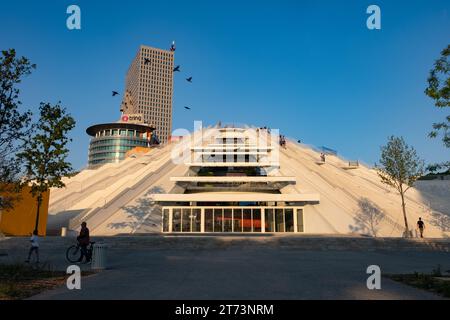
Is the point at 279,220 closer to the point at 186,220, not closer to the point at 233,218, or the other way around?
the point at 233,218

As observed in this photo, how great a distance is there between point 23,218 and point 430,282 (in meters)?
25.2

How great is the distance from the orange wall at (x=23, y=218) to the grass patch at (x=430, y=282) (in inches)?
913

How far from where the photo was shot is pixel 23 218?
24.9 m

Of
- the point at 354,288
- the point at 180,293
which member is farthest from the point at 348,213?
the point at 180,293

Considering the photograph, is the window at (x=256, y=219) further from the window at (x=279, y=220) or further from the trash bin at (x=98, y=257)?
the trash bin at (x=98, y=257)

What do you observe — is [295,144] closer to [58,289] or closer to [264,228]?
[264,228]

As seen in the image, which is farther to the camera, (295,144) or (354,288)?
(295,144)

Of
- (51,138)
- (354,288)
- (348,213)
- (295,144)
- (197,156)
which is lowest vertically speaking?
(354,288)

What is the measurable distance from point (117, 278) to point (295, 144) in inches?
2099

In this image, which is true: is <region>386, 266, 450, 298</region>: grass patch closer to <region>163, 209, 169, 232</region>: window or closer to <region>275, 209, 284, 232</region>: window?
<region>275, 209, 284, 232</region>: window

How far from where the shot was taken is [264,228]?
31188 millimetres

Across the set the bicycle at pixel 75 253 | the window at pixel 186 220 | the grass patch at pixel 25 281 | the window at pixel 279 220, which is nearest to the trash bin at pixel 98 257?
the grass patch at pixel 25 281

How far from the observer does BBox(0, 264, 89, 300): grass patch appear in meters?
7.71
